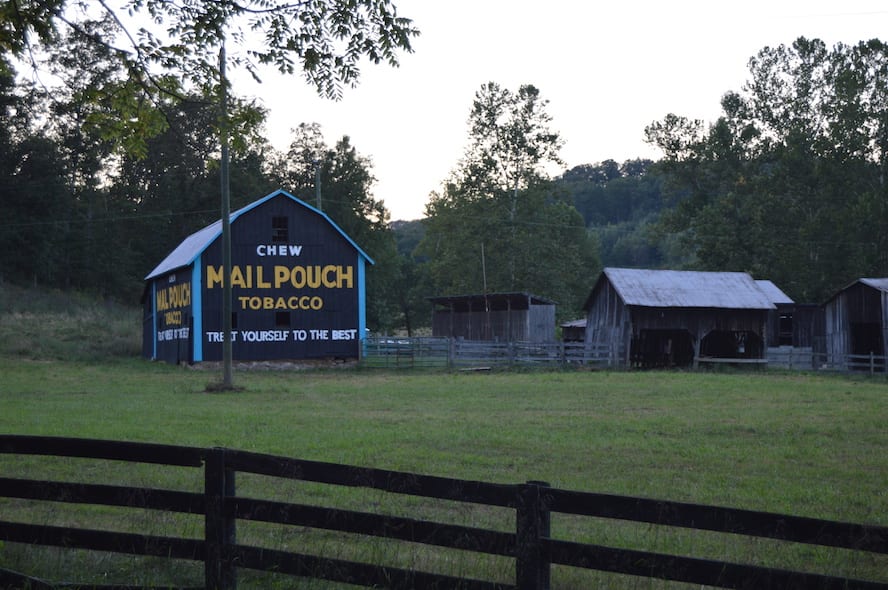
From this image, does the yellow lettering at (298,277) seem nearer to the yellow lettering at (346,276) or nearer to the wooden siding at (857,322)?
the yellow lettering at (346,276)

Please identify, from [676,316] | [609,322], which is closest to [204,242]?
[609,322]

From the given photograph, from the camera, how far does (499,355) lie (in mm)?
44000

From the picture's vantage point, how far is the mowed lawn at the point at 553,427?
39.9ft

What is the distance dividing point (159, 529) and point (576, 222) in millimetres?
90655

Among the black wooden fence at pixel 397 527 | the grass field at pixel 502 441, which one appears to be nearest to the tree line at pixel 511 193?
the grass field at pixel 502 441

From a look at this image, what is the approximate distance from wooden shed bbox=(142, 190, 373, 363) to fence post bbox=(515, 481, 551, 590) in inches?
1380

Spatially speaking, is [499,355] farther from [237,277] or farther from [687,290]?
[237,277]

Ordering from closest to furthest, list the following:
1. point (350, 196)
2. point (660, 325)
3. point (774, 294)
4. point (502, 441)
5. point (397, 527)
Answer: point (397, 527), point (502, 441), point (660, 325), point (774, 294), point (350, 196)

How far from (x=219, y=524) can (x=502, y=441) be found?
9563 millimetres

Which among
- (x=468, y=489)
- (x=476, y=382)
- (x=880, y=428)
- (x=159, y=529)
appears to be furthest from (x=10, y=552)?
(x=476, y=382)

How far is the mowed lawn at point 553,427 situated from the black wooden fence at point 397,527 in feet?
9.93

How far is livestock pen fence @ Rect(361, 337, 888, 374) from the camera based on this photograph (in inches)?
1660

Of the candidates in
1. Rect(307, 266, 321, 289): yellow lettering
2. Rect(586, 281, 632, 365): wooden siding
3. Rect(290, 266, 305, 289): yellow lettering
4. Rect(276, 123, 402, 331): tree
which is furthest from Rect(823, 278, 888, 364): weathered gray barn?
Rect(276, 123, 402, 331): tree

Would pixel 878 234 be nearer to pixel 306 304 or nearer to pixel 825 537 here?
pixel 306 304
